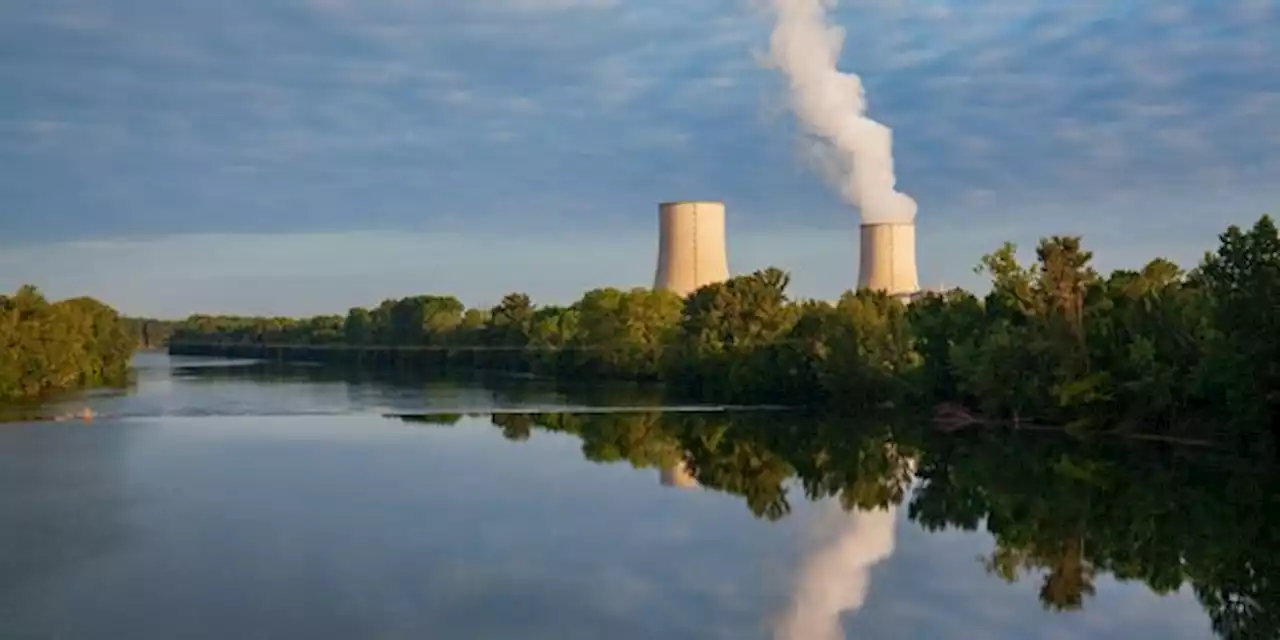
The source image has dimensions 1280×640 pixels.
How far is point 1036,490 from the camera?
19.0 meters

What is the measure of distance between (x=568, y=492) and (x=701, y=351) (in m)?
22.0

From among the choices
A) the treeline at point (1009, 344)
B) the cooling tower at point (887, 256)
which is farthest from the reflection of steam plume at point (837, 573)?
the cooling tower at point (887, 256)

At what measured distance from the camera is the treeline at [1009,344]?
830 inches

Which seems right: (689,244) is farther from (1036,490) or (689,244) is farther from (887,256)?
(1036,490)

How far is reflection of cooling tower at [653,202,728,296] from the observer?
1467 inches

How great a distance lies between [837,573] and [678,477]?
342 inches

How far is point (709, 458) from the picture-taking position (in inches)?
946

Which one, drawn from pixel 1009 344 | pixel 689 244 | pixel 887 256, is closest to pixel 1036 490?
pixel 1009 344

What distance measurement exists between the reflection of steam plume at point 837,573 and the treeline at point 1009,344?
7.59m

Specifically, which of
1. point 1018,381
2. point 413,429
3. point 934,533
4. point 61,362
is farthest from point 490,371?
point 934,533

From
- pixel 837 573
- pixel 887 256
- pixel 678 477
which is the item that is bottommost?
pixel 837 573

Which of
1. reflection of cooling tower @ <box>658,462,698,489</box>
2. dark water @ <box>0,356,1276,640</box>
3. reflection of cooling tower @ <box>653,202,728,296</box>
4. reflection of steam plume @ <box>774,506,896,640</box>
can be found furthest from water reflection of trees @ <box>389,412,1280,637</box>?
reflection of cooling tower @ <box>653,202,728,296</box>

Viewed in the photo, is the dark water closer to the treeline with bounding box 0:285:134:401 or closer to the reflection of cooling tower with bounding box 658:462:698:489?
the reflection of cooling tower with bounding box 658:462:698:489

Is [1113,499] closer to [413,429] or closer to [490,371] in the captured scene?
[413,429]
